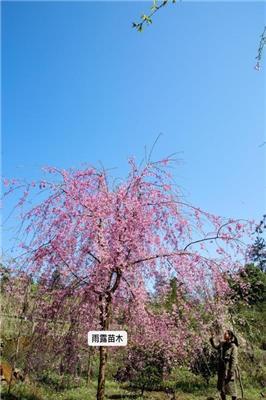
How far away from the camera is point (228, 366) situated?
794 centimetres

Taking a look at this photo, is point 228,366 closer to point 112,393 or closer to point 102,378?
point 102,378

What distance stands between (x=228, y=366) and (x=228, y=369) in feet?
0.17

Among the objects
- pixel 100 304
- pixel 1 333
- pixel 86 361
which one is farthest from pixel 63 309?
pixel 1 333

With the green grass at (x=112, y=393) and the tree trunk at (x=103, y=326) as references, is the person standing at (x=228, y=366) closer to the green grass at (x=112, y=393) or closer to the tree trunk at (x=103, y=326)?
the green grass at (x=112, y=393)

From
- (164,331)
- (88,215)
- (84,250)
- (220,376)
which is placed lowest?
(220,376)

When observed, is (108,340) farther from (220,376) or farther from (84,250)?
(220,376)

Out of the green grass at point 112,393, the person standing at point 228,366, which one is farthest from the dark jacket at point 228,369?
the green grass at point 112,393

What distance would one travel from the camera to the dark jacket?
7.85 meters

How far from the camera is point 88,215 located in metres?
6.70

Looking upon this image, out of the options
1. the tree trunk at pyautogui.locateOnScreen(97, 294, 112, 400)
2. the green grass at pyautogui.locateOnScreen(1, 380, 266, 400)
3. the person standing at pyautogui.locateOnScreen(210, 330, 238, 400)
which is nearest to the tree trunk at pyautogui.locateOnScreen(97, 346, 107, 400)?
the tree trunk at pyautogui.locateOnScreen(97, 294, 112, 400)

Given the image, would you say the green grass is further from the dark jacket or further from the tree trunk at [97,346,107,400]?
the tree trunk at [97,346,107,400]

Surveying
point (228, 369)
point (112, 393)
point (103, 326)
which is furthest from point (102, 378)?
point (112, 393)

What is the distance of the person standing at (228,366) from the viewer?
7849 mm

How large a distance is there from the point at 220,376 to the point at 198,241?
292 centimetres
